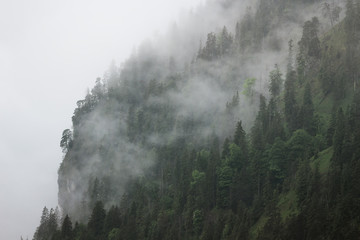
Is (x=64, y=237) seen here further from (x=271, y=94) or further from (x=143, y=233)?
(x=271, y=94)

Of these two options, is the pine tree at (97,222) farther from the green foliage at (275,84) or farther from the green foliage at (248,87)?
the green foliage at (248,87)

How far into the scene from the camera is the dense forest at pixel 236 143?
3364 inches

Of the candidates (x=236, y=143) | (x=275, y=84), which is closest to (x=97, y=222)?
(x=236, y=143)

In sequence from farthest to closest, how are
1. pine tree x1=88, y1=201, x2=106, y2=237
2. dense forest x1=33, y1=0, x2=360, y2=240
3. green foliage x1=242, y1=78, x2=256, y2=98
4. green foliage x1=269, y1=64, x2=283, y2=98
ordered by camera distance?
green foliage x1=242, y1=78, x2=256, y2=98 < green foliage x1=269, y1=64, x2=283, y2=98 < pine tree x1=88, y1=201, x2=106, y2=237 < dense forest x1=33, y1=0, x2=360, y2=240

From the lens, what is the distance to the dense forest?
85.4 m

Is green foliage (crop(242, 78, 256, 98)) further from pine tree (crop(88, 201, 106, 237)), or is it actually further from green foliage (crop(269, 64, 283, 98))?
pine tree (crop(88, 201, 106, 237))

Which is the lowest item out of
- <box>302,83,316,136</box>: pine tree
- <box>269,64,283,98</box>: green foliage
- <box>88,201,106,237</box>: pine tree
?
<box>88,201,106,237</box>: pine tree

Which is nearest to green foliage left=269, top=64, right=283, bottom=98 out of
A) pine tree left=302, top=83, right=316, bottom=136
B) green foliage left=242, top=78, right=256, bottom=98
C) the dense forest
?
the dense forest

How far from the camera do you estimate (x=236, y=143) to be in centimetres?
11962

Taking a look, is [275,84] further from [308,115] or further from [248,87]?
[308,115]

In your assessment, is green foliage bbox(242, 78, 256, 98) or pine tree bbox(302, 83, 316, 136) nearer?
pine tree bbox(302, 83, 316, 136)

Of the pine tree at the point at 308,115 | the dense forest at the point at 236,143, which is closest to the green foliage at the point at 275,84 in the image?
the dense forest at the point at 236,143

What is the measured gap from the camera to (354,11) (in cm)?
13150

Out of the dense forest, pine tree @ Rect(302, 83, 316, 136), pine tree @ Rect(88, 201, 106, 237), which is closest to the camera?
the dense forest
